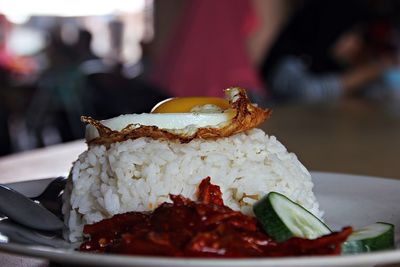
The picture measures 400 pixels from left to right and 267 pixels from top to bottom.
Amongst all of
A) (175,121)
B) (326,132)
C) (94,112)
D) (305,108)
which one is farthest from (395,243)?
(305,108)

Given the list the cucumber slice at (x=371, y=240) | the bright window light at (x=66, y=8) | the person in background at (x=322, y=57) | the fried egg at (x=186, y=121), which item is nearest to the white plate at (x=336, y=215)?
the cucumber slice at (x=371, y=240)

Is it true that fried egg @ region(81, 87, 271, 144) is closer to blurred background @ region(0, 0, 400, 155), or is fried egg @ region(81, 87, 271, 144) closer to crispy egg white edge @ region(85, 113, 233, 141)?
crispy egg white edge @ region(85, 113, 233, 141)

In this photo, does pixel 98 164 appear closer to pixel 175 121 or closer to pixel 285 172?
Answer: pixel 175 121

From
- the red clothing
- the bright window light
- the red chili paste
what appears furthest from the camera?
the bright window light

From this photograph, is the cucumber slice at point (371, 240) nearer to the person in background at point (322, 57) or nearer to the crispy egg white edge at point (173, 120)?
the crispy egg white edge at point (173, 120)

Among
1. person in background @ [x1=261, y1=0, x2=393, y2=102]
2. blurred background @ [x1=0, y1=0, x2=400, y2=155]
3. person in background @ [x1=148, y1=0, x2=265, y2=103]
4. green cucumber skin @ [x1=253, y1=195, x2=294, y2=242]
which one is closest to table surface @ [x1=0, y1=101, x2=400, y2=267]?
green cucumber skin @ [x1=253, y1=195, x2=294, y2=242]

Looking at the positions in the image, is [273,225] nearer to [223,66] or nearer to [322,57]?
[223,66]
